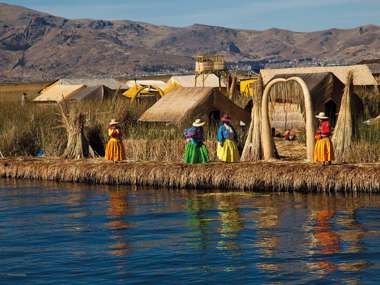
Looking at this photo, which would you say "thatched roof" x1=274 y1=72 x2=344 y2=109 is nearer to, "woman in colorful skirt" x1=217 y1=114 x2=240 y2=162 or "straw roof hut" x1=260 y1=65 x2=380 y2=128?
"straw roof hut" x1=260 y1=65 x2=380 y2=128

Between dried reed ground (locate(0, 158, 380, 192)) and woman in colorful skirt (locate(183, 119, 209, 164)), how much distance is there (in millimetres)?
338

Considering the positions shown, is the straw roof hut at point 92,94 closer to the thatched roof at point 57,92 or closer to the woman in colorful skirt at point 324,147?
the thatched roof at point 57,92

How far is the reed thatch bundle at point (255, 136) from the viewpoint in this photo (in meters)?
18.9

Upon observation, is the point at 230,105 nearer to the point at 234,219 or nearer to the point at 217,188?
the point at 217,188

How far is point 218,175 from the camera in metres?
17.6

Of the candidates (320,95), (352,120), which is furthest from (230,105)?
(352,120)

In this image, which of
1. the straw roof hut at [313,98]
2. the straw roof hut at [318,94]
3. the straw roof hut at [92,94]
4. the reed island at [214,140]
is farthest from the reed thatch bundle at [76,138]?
the straw roof hut at [92,94]

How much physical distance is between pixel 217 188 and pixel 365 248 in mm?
5713

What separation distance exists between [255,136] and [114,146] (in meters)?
3.02

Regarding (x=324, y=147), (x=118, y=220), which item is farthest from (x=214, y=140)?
(x=118, y=220)

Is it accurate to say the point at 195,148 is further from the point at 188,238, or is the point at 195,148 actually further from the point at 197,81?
the point at 197,81

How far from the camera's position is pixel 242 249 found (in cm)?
1246

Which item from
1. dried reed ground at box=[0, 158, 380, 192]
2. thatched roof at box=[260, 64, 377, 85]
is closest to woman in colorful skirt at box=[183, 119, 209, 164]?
dried reed ground at box=[0, 158, 380, 192]

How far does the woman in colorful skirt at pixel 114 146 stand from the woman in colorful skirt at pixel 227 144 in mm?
2188
